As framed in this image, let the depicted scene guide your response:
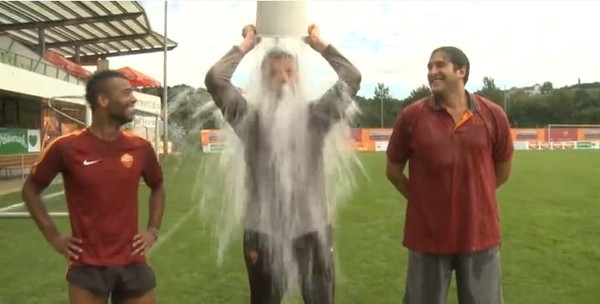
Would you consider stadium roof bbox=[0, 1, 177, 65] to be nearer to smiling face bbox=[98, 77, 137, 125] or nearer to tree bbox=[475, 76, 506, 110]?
smiling face bbox=[98, 77, 137, 125]

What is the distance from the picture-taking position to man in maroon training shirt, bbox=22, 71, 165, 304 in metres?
3.47

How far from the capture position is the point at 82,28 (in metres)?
37.9

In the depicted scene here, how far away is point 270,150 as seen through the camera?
11.2 feet

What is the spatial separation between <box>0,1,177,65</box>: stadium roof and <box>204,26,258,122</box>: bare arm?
27190mm

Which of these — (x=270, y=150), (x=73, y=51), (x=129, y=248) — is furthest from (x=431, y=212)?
(x=73, y=51)

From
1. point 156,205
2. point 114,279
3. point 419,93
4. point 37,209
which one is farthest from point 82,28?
point 114,279

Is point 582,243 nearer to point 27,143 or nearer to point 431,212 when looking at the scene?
point 431,212

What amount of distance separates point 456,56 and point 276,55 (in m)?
0.95

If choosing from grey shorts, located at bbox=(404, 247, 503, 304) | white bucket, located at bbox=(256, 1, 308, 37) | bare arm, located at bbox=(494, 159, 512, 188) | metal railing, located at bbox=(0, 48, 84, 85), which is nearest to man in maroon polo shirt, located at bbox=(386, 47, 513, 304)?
grey shorts, located at bbox=(404, 247, 503, 304)

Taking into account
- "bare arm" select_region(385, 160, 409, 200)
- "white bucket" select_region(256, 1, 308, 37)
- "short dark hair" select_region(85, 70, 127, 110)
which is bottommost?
"bare arm" select_region(385, 160, 409, 200)

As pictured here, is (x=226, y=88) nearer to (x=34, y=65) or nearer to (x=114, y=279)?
(x=114, y=279)

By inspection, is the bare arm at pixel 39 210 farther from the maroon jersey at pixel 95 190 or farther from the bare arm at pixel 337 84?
the bare arm at pixel 337 84

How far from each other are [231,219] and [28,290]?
360 centimetres

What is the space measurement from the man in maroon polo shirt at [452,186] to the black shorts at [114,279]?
137cm
